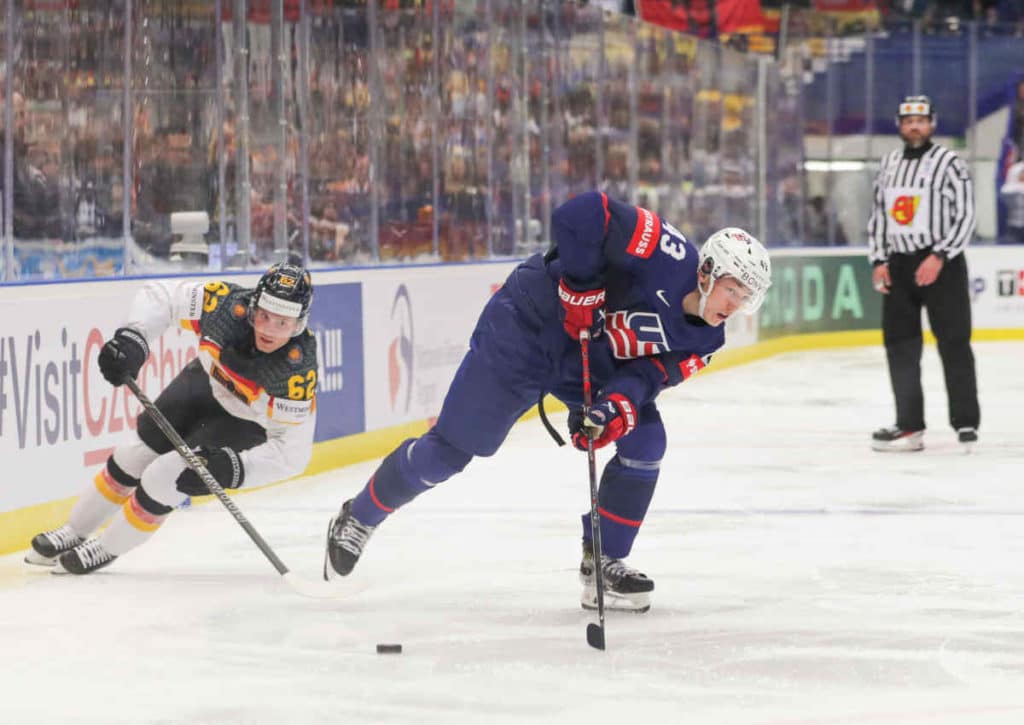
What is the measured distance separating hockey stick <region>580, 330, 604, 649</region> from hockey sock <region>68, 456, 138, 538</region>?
51.0 inches

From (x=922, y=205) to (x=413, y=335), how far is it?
7.46 ft

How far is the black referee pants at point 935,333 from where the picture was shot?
807cm

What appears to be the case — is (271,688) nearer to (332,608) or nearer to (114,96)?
(332,608)

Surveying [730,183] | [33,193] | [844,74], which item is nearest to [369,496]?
[33,193]

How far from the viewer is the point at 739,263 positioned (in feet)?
13.6

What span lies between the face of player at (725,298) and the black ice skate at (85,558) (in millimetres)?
1771

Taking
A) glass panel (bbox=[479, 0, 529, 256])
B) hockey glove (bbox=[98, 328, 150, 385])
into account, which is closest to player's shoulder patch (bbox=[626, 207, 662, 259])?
hockey glove (bbox=[98, 328, 150, 385])

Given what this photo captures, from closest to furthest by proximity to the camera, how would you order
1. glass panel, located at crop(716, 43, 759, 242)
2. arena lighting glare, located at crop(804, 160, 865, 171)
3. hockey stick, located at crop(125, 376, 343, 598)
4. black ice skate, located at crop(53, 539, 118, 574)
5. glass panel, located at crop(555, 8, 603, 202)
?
hockey stick, located at crop(125, 376, 343, 598) → black ice skate, located at crop(53, 539, 118, 574) → glass panel, located at crop(555, 8, 603, 202) → glass panel, located at crop(716, 43, 759, 242) → arena lighting glare, located at crop(804, 160, 865, 171)

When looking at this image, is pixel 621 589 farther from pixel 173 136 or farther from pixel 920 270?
pixel 920 270

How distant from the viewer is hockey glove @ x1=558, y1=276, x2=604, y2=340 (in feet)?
13.9

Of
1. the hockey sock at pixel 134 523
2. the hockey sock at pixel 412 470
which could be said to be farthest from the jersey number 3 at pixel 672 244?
the hockey sock at pixel 134 523

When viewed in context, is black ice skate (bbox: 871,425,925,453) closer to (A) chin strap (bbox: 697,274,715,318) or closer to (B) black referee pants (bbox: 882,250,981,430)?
(B) black referee pants (bbox: 882,250,981,430)

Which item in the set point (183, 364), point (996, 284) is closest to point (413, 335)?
point (183, 364)

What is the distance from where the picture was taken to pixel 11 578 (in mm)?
4961
